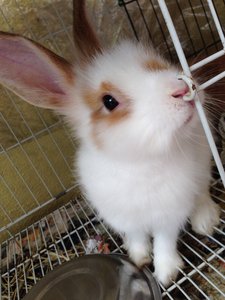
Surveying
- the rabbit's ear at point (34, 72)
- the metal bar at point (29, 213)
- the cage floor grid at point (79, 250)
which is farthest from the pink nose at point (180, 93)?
the metal bar at point (29, 213)

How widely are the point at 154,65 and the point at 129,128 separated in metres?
0.22

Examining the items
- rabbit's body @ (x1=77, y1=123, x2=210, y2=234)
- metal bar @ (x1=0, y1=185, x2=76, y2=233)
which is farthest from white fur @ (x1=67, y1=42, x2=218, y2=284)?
metal bar @ (x1=0, y1=185, x2=76, y2=233)

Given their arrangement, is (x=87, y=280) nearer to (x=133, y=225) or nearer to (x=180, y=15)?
(x=133, y=225)

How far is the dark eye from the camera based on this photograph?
1023 mm

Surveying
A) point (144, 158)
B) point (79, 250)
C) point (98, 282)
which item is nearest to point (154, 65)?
point (144, 158)

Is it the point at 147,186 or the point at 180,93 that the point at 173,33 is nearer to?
the point at 180,93

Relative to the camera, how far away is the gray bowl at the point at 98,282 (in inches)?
46.6

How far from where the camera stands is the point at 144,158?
1049mm

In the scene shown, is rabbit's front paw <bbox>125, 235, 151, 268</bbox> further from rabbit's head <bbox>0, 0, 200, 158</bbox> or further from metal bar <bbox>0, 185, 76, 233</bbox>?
metal bar <bbox>0, 185, 76, 233</bbox>

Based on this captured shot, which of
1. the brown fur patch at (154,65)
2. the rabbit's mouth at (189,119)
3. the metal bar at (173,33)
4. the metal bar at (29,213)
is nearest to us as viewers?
the metal bar at (173,33)

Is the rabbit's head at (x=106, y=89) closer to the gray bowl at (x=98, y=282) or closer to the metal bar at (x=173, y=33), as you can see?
the metal bar at (x=173, y=33)

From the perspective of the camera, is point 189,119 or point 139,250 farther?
point 139,250

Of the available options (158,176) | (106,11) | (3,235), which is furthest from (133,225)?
(106,11)

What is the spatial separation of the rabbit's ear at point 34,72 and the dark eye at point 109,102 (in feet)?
0.57
